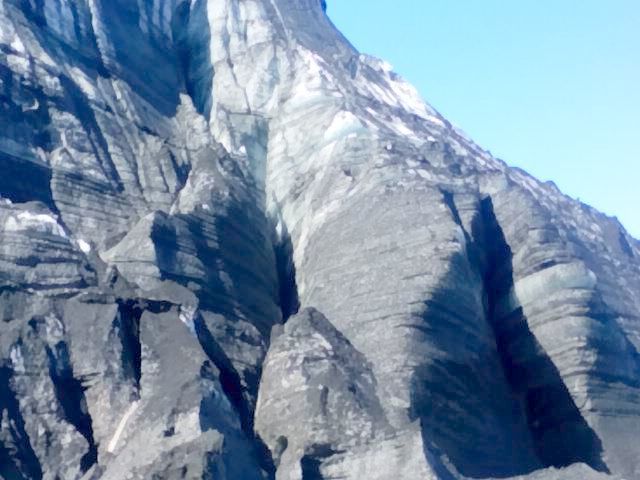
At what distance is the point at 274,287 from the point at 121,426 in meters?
11.1

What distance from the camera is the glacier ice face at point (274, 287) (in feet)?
72.9

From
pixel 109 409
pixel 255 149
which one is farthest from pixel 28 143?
pixel 109 409

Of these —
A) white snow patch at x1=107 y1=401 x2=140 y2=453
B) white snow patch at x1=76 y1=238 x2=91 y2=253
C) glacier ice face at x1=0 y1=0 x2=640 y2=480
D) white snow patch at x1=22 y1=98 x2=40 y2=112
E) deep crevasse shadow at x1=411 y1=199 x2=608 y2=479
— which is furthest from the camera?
white snow patch at x1=22 y1=98 x2=40 y2=112

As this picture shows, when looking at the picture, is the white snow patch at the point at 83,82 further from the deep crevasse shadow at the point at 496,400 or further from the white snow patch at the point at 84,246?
the deep crevasse shadow at the point at 496,400

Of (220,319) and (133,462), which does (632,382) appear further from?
(133,462)

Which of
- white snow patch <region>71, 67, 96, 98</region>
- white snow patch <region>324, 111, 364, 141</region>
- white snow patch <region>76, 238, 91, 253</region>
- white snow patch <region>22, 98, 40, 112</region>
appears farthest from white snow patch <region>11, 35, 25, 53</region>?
white snow patch <region>324, 111, 364, 141</region>

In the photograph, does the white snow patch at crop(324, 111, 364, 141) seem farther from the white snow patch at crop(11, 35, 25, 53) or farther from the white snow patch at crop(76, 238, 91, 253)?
the white snow patch at crop(76, 238, 91, 253)

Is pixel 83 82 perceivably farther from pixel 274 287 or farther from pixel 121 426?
pixel 121 426

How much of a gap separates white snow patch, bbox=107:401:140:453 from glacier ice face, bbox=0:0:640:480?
147mm

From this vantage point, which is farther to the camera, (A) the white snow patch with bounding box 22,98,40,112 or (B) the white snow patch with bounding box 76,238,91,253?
(A) the white snow patch with bounding box 22,98,40,112

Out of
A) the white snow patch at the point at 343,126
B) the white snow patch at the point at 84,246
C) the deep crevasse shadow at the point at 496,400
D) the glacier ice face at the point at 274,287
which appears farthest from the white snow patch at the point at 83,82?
the deep crevasse shadow at the point at 496,400

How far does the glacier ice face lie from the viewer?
2222 centimetres

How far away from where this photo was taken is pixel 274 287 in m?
32.4

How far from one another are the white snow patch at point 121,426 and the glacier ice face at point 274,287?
0.48ft
